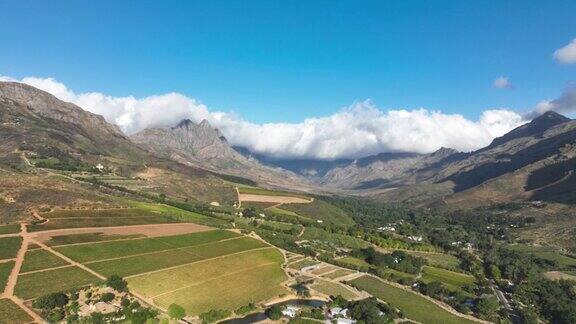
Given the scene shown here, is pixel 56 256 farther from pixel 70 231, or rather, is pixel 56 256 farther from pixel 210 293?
pixel 210 293

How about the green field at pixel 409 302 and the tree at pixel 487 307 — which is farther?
the tree at pixel 487 307

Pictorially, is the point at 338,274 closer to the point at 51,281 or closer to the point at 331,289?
the point at 331,289

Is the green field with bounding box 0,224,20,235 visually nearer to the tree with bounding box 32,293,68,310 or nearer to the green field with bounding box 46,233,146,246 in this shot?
the green field with bounding box 46,233,146,246

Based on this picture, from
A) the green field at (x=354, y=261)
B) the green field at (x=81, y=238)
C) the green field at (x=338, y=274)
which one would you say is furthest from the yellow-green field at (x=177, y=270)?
the green field at (x=354, y=261)

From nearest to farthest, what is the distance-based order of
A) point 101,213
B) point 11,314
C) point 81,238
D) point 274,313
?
1. point 11,314
2. point 274,313
3. point 81,238
4. point 101,213

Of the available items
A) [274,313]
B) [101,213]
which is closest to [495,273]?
[274,313]

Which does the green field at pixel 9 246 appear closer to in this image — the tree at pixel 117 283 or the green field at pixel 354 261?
the tree at pixel 117 283

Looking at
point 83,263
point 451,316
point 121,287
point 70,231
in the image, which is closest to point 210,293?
point 121,287
